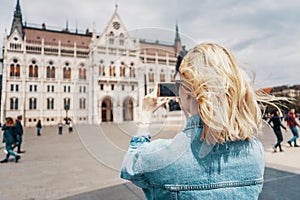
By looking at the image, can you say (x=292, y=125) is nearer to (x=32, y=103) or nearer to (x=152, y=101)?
(x=152, y=101)

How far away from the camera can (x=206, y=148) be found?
843 mm

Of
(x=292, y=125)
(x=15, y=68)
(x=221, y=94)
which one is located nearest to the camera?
(x=221, y=94)

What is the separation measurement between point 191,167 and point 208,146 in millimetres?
109

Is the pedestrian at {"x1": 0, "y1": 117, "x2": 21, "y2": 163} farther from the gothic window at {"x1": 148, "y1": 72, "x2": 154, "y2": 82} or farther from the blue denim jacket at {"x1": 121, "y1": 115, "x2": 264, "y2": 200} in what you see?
the blue denim jacket at {"x1": 121, "y1": 115, "x2": 264, "y2": 200}

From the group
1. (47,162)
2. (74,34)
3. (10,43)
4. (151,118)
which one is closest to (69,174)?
(47,162)

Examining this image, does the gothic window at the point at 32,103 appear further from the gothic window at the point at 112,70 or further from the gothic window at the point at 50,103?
the gothic window at the point at 112,70

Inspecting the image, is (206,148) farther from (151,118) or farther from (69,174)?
(69,174)

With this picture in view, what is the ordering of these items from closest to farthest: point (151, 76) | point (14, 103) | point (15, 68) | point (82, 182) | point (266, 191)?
1. point (151, 76)
2. point (266, 191)
3. point (82, 182)
4. point (14, 103)
5. point (15, 68)

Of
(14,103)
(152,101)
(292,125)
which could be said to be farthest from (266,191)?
(14,103)

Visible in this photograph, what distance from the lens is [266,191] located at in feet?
12.3

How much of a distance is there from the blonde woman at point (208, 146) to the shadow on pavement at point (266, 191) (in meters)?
3.09

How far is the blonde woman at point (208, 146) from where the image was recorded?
83 centimetres

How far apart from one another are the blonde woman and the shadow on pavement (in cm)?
309

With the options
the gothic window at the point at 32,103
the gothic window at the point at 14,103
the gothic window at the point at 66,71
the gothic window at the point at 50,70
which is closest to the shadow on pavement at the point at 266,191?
the gothic window at the point at 32,103
